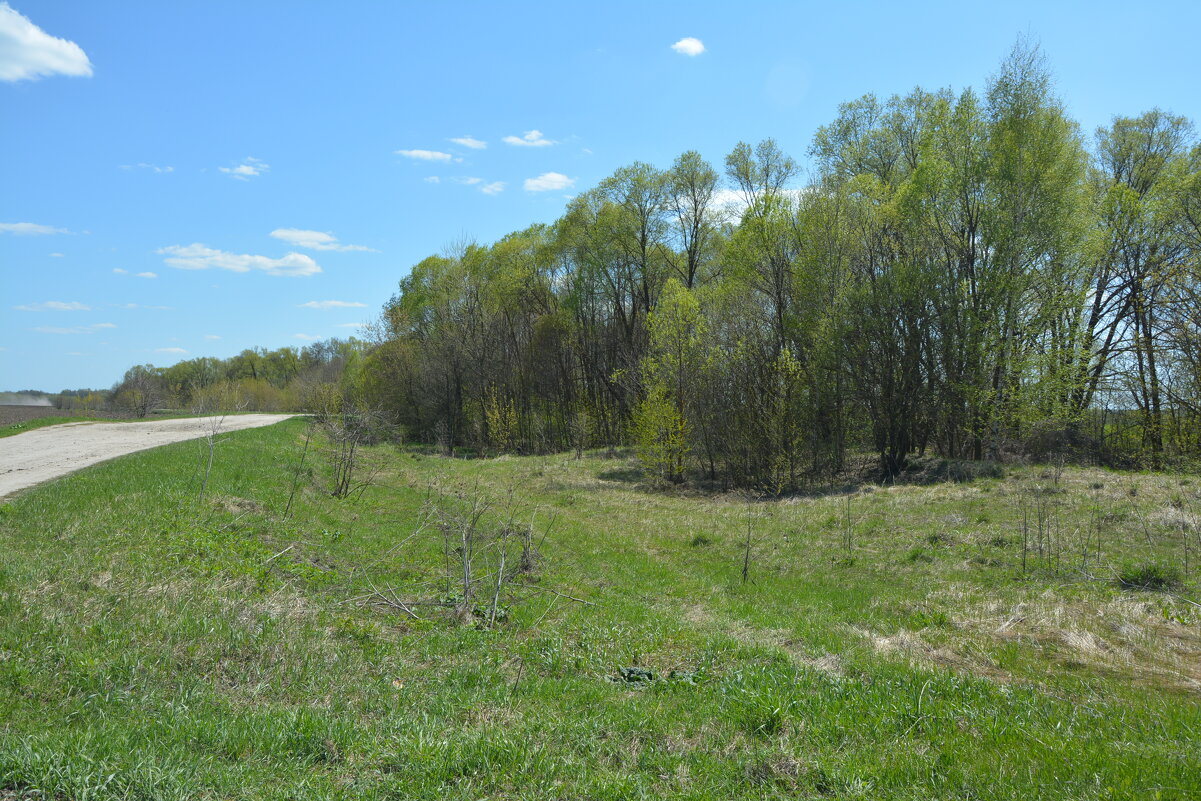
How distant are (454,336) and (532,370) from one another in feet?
19.4

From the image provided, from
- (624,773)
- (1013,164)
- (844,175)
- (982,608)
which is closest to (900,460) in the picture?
(1013,164)

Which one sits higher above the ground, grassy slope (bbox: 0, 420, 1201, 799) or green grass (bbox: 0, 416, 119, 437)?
green grass (bbox: 0, 416, 119, 437)

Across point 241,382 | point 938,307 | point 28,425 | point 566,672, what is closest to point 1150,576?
point 566,672

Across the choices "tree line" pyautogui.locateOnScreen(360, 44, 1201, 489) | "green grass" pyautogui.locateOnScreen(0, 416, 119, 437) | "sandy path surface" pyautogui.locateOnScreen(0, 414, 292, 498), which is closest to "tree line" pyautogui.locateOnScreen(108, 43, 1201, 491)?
"tree line" pyautogui.locateOnScreen(360, 44, 1201, 489)

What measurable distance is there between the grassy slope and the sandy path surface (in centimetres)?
247

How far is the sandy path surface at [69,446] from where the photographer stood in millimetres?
14139

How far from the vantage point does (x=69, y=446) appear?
20188mm

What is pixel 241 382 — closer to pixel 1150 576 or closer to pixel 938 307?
pixel 938 307

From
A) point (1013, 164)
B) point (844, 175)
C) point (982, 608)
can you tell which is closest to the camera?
point (982, 608)

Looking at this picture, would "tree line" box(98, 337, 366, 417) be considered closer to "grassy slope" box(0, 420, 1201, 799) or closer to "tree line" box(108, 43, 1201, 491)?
"tree line" box(108, 43, 1201, 491)

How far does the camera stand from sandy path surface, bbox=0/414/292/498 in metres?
14.1

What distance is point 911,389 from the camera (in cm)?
2572

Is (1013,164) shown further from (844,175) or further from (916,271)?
(844,175)

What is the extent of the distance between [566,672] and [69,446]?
2126cm
